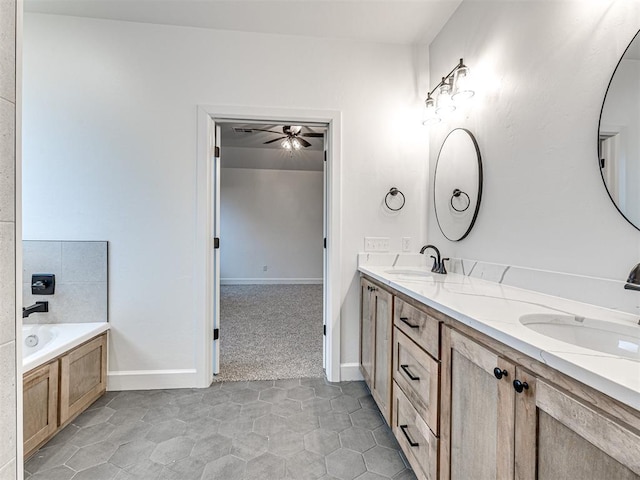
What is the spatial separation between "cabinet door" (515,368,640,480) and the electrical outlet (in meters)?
1.62

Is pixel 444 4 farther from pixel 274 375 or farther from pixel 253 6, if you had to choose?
pixel 274 375

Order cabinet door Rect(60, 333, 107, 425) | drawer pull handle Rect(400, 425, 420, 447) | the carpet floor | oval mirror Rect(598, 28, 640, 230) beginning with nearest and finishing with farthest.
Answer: oval mirror Rect(598, 28, 640, 230) < drawer pull handle Rect(400, 425, 420, 447) < cabinet door Rect(60, 333, 107, 425) < the carpet floor

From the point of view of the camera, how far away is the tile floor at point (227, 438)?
56.2 inches

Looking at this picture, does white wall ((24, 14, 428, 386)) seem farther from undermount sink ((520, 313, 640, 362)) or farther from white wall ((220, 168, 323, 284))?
white wall ((220, 168, 323, 284))

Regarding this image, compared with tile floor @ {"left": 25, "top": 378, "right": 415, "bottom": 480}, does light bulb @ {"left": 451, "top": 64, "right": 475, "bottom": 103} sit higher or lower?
higher

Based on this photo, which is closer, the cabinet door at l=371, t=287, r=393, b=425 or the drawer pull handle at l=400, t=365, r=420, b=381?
the drawer pull handle at l=400, t=365, r=420, b=381

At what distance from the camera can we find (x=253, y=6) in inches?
77.7

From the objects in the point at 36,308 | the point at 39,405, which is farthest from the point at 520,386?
the point at 36,308

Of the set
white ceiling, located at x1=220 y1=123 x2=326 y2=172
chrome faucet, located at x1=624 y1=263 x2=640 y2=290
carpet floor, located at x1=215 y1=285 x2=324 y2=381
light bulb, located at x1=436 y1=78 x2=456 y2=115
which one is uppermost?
white ceiling, located at x1=220 y1=123 x2=326 y2=172

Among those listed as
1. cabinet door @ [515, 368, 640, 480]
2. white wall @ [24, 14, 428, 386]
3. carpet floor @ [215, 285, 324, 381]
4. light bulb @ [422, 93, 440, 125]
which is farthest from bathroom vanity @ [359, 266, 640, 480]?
light bulb @ [422, 93, 440, 125]

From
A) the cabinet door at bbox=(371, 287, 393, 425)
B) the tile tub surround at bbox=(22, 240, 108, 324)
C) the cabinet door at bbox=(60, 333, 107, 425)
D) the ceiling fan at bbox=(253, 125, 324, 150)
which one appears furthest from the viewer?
the ceiling fan at bbox=(253, 125, 324, 150)

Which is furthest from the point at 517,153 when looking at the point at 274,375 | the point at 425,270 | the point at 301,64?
the point at 274,375

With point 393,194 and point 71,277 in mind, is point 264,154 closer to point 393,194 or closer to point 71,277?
point 393,194

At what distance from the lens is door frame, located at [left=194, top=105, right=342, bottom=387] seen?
7.16 ft
